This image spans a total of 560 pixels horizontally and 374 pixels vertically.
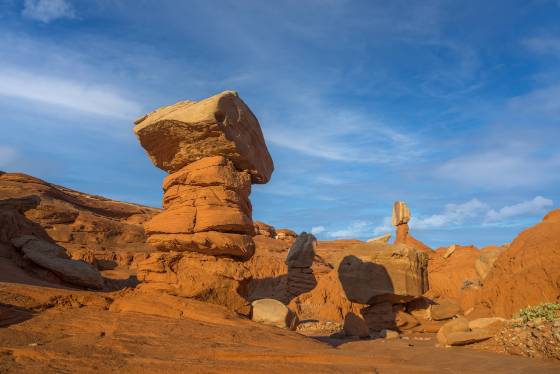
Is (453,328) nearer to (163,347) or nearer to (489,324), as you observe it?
(489,324)

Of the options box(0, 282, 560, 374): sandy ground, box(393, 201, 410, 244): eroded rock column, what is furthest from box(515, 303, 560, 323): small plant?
box(393, 201, 410, 244): eroded rock column

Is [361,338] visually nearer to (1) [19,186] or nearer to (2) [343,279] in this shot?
(2) [343,279]

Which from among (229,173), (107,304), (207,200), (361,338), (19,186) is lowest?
(361,338)

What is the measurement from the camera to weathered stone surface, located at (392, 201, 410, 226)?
3519cm

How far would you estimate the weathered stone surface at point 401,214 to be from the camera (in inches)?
1385

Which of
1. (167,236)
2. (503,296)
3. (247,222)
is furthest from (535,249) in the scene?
(167,236)

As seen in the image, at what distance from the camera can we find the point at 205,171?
1105 cm

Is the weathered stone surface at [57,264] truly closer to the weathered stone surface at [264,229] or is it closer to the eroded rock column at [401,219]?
Answer: the eroded rock column at [401,219]

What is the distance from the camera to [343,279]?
17.1 meters

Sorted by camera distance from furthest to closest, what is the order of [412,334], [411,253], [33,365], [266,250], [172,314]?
1. [266,250]
2. [411,253]
3. [412,334]
4. [172,314]
5. [33,365]

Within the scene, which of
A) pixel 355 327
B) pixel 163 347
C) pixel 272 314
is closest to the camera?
pixel 163 347

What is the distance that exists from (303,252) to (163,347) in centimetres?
→ 1529

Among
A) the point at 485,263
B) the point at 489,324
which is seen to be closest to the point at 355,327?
the point at 489,324

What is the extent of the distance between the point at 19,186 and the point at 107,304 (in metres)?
31.7
